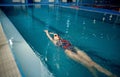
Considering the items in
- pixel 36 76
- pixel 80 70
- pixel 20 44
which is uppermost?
pixel 20 44

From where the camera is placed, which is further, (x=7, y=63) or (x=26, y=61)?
(x=7, y=63)

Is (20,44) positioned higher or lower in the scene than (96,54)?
higher

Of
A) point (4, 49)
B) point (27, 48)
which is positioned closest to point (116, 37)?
point (27, 48)

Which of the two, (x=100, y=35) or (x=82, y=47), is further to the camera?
(x=100, y=35)

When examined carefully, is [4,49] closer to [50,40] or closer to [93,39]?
[50,40]

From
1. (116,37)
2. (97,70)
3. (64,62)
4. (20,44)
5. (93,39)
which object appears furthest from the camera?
(116,37)

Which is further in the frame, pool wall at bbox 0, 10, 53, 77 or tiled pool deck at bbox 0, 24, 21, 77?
tiled pool deck at bbox 0, 24, 21, 77

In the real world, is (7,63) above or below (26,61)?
below

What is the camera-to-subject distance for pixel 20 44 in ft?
14.5

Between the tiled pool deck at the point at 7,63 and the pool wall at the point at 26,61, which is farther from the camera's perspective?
the tiled pool deck at the point at 7,63

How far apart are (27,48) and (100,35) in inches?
162

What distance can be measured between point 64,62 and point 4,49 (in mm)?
1931

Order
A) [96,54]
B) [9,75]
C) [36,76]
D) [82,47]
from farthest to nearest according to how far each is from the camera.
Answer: [82,47]
[96,54]
[9,75]
[36,76]

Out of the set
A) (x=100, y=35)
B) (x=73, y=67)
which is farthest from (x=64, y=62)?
(x=100, y=35)
